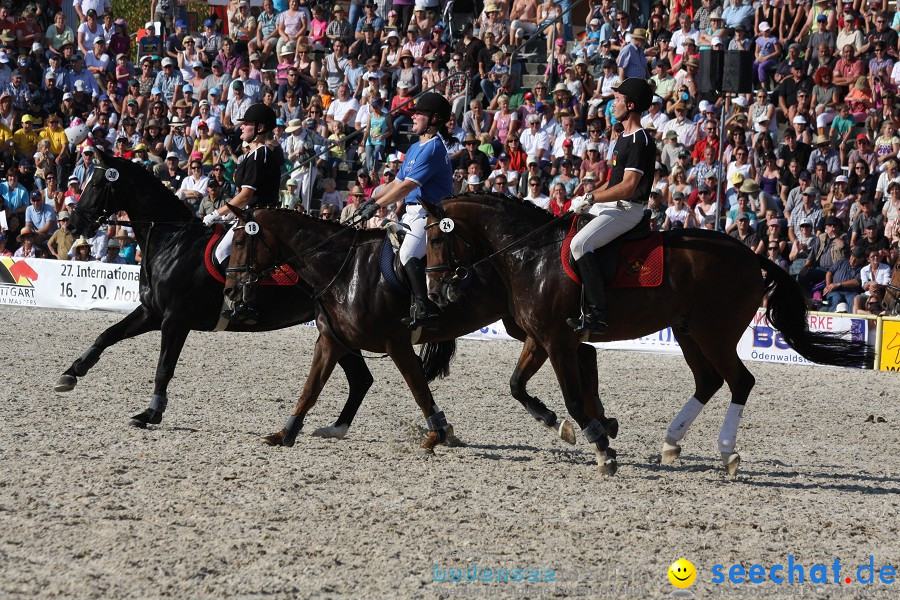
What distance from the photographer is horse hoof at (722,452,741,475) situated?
8.41 meters

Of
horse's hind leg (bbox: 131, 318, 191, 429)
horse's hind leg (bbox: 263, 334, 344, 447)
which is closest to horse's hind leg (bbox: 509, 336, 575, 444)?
horse's hind leg (bbox: 263, 334, 344, 447)

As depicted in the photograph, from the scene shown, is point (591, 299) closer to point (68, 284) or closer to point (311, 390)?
point (311, 390)

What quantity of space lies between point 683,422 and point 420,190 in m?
2.54

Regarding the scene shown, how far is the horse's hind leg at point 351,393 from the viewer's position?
9.49 m

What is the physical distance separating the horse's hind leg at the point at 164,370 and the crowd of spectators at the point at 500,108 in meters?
4.83

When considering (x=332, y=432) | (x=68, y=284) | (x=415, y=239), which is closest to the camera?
(x=415, y=239)

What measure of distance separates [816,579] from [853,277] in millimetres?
10943

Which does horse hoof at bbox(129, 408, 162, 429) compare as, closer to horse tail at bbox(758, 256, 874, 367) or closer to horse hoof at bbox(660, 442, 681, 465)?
horse hoof at bbox(660, 442, 681, 465)

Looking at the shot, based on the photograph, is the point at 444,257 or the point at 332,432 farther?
the point at 332,432

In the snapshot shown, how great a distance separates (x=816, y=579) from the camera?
5.93 meters

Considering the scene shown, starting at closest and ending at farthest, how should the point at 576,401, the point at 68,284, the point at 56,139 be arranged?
the point at 576,401 → the point at 68,284 → the point at 56,139

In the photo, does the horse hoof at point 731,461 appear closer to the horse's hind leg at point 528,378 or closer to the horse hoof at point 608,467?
the horse hoof at point 608,467

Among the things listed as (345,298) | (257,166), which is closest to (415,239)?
(345,298)

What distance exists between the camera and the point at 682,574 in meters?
5.76
